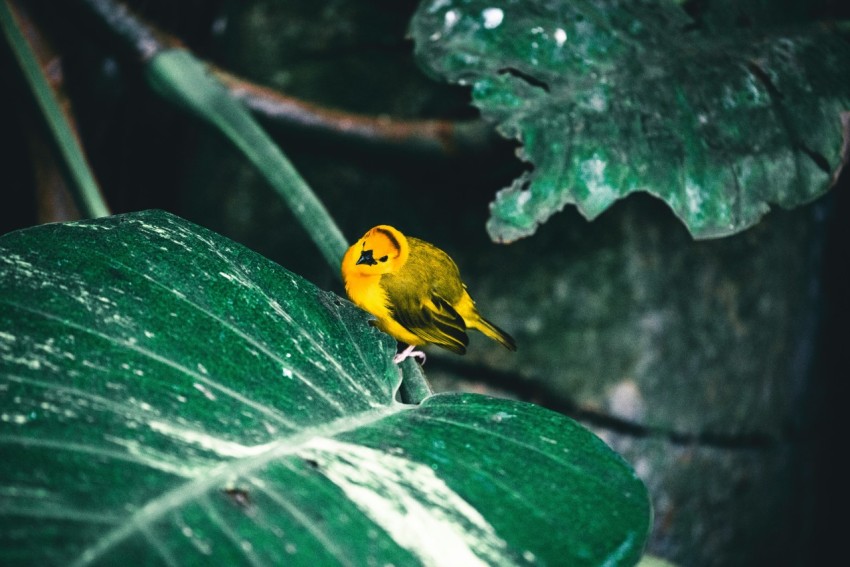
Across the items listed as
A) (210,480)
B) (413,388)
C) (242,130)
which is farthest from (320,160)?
(210,480)

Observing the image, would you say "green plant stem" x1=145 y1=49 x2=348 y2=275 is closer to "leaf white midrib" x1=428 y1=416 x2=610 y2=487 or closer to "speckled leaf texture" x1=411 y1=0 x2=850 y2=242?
"speckled leaf texture" x1=411 y1=0 x2=850 y2=242

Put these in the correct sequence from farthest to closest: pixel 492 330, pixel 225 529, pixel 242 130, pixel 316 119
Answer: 1. pixel 316 119
2. pixel 242 130
3. pixel 492 330
4. pixel 225 529

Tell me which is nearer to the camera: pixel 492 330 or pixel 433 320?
pixel 433 320

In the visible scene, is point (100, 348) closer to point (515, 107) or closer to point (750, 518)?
point (515, 107)

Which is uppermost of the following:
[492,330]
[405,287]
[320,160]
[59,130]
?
[59,130]

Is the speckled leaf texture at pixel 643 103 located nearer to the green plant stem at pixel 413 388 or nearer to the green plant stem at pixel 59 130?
the green plant stem at pixel 413 388

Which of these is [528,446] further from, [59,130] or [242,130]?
[59,130]
